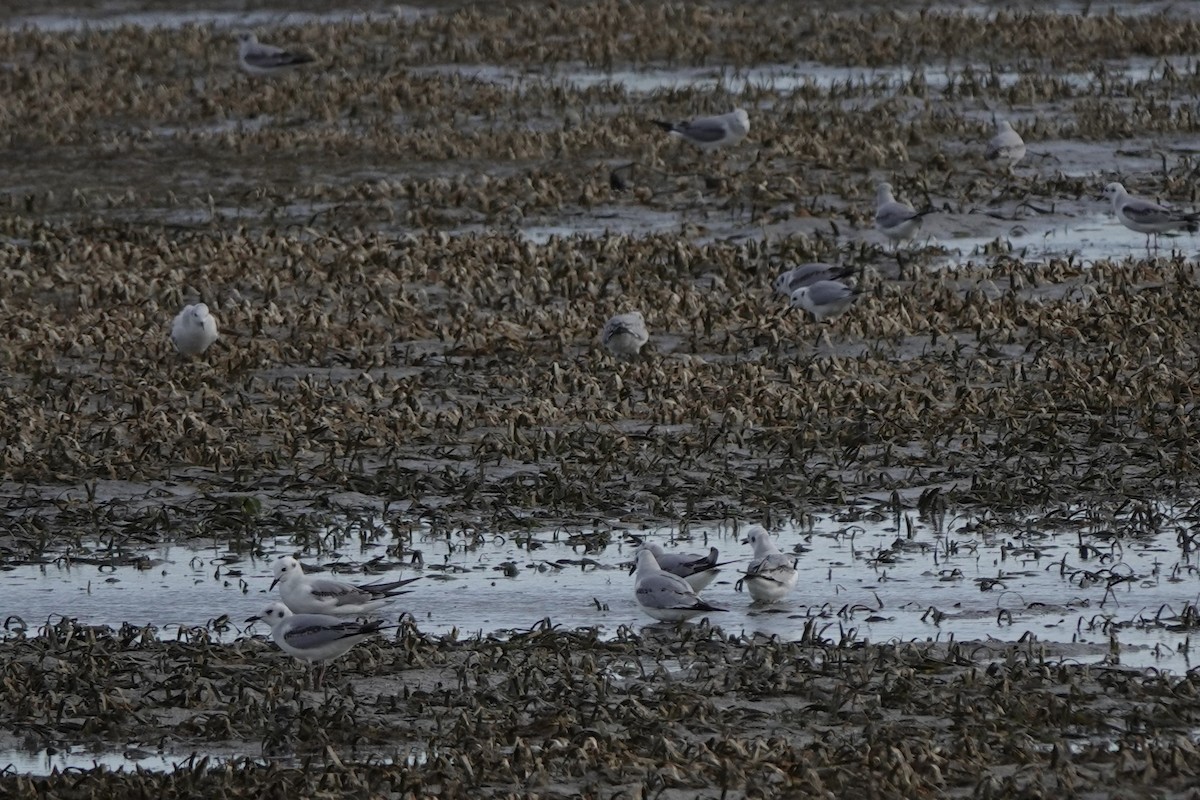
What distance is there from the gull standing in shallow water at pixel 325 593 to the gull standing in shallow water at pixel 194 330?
4.67 meters

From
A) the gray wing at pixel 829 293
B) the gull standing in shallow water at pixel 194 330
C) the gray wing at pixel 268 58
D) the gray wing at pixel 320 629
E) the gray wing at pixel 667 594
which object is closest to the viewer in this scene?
the gray wing at pixel 320 629

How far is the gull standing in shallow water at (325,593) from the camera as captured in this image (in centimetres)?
880

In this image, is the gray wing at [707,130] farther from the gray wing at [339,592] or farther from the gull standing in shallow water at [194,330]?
the gray wing at [339,592]

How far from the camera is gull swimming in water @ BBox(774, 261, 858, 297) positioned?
14.4m

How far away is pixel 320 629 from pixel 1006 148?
12383 mm

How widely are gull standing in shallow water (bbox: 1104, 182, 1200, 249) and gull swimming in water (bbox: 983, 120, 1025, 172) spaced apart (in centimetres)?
268

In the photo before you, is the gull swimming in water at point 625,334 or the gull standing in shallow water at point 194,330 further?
the gull standing in shallow water at point 194,330

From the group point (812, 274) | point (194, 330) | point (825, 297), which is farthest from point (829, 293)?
point (194, 330)

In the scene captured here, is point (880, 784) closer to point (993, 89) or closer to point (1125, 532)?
point (1125, 532)

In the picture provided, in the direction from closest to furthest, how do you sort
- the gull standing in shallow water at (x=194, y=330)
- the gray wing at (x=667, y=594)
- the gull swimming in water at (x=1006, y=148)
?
1. the gray wing at (x=667, y=594)
2. the gull standing in shallow water at (x=194, y=330)
3. the gull swimming in water at (x=1006, y=148)

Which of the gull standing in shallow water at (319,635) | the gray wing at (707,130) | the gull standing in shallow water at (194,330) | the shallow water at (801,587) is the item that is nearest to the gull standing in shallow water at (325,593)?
the shallow water at (801,587)

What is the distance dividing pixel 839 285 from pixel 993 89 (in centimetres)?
994

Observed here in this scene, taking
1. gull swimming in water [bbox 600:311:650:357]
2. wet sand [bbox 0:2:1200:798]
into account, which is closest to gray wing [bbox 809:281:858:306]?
wet sand [bbox 0:2:1200:798]

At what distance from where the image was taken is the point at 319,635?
818 centimetres
